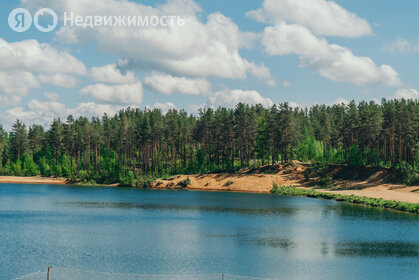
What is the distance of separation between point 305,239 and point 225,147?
338 feet

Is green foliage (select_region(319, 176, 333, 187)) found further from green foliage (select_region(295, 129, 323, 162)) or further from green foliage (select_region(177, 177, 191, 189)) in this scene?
green foliage (select_region(177, 177, 191, 189))

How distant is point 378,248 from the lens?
48.9 meters

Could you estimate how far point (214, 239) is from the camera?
5362cm

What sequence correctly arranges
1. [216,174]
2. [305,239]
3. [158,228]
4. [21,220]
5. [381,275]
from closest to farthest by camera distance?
[381,275] < [305,239] < [158,228] < [21,220] < [216,174]

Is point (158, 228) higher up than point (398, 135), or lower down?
lower down

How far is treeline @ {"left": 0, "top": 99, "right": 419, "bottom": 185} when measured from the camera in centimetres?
12512

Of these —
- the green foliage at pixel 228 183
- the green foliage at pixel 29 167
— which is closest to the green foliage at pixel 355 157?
the green foliage at pixel 228 183

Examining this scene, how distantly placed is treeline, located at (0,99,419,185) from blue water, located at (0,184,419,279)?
43.7 m

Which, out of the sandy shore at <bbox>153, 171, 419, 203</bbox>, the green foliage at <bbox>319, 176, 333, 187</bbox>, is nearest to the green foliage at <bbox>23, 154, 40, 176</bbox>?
the sandy shore at <bbox>153, 171, 419, 203</bbox>

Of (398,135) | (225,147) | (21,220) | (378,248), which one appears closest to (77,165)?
(225,147)

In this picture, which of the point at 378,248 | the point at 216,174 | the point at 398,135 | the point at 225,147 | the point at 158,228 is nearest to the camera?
the point at 378,248

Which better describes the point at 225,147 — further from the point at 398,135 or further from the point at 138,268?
the point at 138,268

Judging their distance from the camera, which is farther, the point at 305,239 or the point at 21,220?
the point at 21,220

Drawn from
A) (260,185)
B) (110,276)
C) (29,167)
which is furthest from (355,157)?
(29,167)
